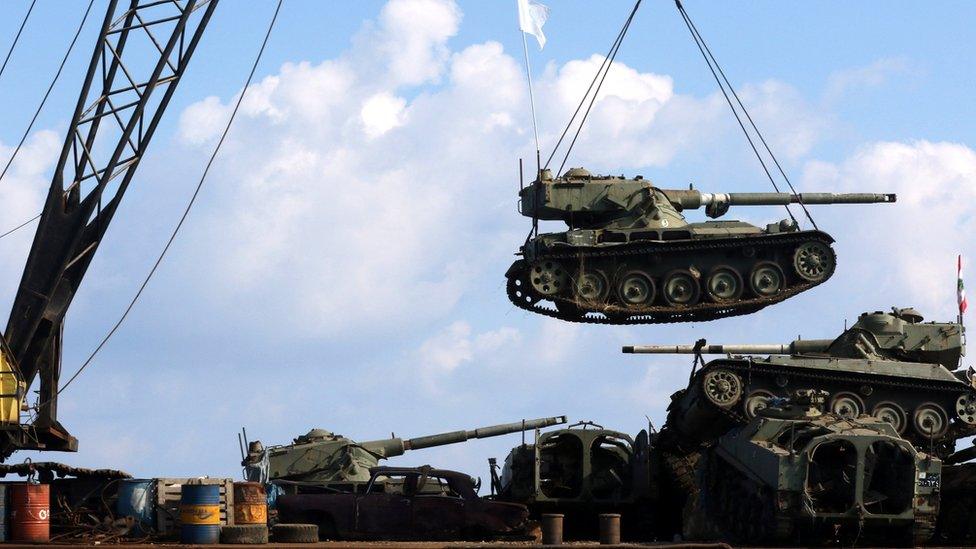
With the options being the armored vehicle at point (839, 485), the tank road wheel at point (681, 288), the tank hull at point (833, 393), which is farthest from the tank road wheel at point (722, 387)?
the armored vehicle at point (839, 485)

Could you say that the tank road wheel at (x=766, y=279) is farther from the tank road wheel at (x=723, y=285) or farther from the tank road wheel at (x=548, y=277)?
the tank road wheel at (x=548, y=277)

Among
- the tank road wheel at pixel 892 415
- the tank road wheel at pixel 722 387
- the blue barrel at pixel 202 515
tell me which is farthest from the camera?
the tank road wheel at pixel 892 415

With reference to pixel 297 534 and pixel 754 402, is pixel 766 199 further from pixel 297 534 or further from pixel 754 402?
pixel 297 534

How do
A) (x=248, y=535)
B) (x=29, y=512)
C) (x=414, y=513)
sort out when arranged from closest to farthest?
(x=248, y=535) < (x=29, y=512) < (x=414, y=513)

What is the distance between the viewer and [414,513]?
26.2 meters

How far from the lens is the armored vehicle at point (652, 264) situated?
38281 millimetres

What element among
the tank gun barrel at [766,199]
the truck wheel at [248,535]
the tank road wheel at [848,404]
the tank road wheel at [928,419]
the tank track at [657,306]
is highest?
the tank gun barrel at [766,199]

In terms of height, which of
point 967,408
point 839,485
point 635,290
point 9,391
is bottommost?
point 839,485

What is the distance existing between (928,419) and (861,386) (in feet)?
5.43

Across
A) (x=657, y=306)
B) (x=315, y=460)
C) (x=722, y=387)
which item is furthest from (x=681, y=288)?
(x=315, y=460)

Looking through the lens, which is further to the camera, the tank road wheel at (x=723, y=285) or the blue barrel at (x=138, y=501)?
the tank road wheel at (x=723, y=285)

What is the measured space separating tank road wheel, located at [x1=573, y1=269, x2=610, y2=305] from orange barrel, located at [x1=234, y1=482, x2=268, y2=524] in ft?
46.4

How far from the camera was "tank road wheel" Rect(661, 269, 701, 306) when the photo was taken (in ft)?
126

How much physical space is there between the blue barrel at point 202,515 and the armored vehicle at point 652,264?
14.9m
